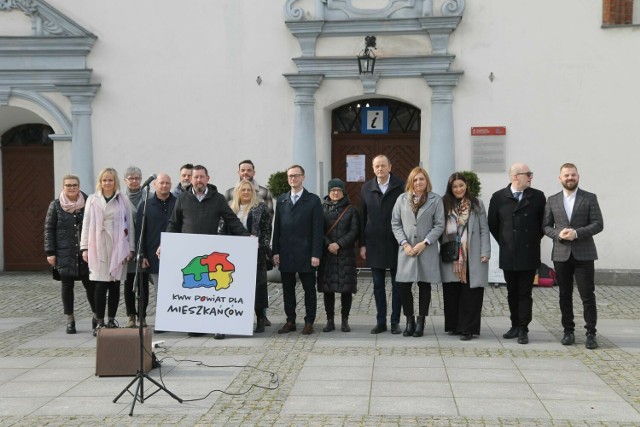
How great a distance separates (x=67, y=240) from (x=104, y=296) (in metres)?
0.75

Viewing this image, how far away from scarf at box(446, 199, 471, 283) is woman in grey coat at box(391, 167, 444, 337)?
12 cm

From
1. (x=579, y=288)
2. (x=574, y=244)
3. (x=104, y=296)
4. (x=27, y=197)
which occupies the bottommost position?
(x=104, y=296)

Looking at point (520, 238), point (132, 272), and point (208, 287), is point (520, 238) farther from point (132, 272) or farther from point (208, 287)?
point (132, 272)

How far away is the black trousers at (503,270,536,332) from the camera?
905 cm

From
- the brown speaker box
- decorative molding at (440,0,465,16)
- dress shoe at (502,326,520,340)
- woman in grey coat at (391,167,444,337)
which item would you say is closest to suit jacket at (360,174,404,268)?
woman in grey coat at (391,167,444,337)

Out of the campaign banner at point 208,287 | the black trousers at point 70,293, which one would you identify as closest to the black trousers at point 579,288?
the campaign banner at point 208,287

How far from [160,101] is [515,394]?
32.3 feet

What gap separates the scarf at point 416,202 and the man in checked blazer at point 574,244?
130 centimetres

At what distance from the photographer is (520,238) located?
9.02 meters

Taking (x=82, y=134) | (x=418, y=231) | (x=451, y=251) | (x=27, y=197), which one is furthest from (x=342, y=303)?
(x=27, y=197)

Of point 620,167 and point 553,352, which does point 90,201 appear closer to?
point 553,352

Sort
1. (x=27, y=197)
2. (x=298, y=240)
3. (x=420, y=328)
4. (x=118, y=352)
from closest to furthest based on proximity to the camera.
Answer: (x=118, y=352)
(x=420, y=328)
(x=298, y=240)
(x=27, y=197)

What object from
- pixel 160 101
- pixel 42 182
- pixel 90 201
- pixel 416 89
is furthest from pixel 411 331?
pixel 42 182

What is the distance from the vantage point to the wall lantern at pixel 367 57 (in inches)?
552
